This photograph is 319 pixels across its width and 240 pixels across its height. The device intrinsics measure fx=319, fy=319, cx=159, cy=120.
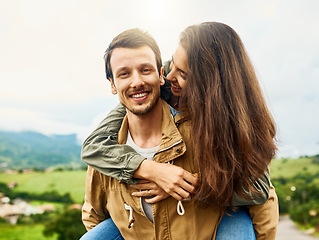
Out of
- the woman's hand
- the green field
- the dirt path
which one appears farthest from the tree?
the woman's hand

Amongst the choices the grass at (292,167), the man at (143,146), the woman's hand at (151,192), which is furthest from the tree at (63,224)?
the grass at (292,167)

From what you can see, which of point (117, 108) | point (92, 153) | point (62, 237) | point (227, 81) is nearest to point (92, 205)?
point (92, 153)

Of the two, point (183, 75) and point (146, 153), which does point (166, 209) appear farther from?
point (183, 75)

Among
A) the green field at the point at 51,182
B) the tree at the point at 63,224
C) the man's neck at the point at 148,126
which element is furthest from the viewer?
the green field at the point at 51,182

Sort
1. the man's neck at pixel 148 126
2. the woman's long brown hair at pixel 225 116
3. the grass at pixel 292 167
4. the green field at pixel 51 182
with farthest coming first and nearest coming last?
the grass at pixel 292 167
the green field at pixel 51 182
the man's neck at pixel 148 126
the woman's long brown hair at pixel 225 116

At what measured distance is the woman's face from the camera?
152cm

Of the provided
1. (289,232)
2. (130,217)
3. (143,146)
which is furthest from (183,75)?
(289,232)

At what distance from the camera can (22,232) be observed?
189 inches

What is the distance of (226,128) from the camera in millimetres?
1377

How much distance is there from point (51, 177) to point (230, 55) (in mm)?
4638

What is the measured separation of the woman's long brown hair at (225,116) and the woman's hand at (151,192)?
0.56 ft

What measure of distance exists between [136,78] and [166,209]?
64 cm

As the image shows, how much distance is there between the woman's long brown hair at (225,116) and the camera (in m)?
1.37

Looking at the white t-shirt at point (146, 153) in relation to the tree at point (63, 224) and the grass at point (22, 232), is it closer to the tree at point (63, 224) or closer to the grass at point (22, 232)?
the tree at point (63, 224)
